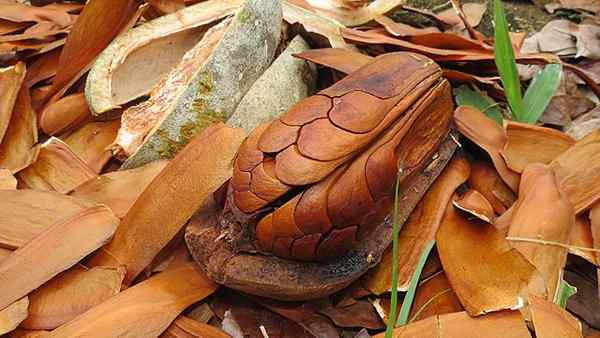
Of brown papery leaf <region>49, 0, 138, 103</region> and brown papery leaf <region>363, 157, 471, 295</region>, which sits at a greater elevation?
brown papery leaf <region>49, 0, 138, 103</region>

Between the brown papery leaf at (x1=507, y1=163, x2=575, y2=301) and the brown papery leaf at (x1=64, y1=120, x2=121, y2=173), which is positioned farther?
the brown papery leaf at (x1=64, y1=120, x2=121, y2=173)

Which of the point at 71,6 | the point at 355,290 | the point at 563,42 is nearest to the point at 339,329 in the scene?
the point at 355,290

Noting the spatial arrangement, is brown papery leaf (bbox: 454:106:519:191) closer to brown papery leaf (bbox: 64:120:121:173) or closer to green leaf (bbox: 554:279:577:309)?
green leaf (bbox: 554:279:577:309)

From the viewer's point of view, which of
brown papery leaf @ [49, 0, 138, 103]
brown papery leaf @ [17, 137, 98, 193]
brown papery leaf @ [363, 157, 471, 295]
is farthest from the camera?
brown papery leaf @ [49, 0, 138, 103]

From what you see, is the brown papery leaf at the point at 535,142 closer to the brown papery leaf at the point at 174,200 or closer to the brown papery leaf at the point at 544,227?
the brown papery leaf at the point at 544,227

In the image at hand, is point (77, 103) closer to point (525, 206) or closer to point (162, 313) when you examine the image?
point (162, 313)

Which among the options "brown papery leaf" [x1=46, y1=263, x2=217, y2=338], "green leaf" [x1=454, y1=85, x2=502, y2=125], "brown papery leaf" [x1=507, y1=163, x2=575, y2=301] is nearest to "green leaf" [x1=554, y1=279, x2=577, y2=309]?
"brown papery leaf" [x1=507, y1=163, x2=575, y2=301]

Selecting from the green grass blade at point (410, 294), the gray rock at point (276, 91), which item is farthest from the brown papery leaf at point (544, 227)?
the gray rock at point (276, 91)
